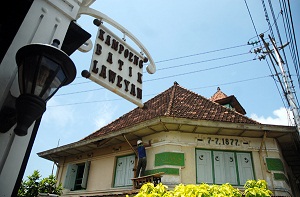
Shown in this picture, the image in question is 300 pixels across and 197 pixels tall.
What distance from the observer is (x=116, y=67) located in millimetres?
3242

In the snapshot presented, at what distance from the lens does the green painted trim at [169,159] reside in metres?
8.52

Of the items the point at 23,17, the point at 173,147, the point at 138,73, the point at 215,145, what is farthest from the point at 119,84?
the point at 215,145

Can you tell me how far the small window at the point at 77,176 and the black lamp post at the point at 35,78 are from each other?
9.36m

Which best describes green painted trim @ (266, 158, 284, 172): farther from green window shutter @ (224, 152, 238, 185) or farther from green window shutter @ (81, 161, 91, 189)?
green window shutter @ (81, 161, 91, 189)

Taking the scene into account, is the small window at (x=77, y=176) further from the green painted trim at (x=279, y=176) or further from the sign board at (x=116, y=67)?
the sign board at (x=116, y=67)

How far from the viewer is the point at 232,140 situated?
30.7 feet

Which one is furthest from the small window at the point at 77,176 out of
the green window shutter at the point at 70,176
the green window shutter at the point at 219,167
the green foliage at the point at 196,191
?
the green foliage at the point at 196,191

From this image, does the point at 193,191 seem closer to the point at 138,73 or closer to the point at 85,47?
the point at 138,73

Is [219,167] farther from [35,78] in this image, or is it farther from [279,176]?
[35,78]

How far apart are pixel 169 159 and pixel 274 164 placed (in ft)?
12.6

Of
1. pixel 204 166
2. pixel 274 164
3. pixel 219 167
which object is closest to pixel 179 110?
pixel 204 166

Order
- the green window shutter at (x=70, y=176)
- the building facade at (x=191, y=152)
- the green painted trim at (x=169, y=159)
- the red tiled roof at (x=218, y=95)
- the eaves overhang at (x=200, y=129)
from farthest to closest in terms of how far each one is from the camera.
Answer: the red tiled roof at (x=218, y=95) < the green window shutter at (x=70, y=176) < the eaves overhang at (x=200, y=129) < the building facade at (x=191, y=152) < the green painted trim at (x=169, y=159)

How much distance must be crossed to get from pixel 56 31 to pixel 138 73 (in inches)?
52.4

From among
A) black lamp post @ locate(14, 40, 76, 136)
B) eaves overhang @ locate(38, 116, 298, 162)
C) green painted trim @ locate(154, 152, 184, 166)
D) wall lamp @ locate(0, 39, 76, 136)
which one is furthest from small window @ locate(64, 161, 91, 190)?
black lamp post @ locate(14, 40, 76, 136)
